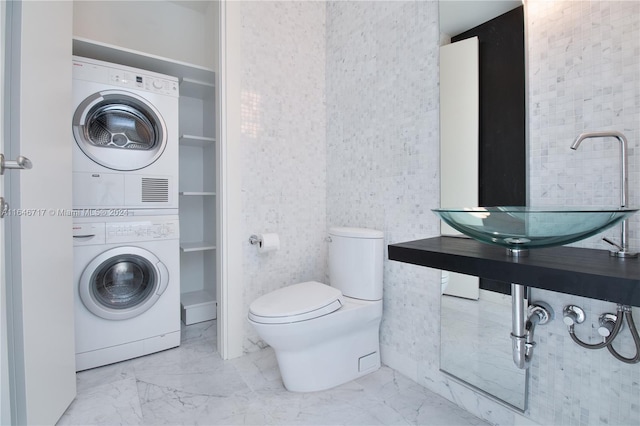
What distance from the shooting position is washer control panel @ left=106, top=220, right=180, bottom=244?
6.10 ft

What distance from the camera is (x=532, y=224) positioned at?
2.96 ft

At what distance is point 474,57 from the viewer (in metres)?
1.44

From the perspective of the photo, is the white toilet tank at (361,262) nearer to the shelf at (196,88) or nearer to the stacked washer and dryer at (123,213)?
the stacked washer and dryer at (123,213)

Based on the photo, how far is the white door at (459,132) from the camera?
4.72ft

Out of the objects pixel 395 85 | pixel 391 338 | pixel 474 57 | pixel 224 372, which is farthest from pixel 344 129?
pixel 224 372

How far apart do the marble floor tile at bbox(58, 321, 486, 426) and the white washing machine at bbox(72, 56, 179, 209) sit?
98 centimetres

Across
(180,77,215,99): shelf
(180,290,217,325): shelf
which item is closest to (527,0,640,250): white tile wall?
(180,77,215,99): shelf

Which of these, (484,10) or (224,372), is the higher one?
(484,10)

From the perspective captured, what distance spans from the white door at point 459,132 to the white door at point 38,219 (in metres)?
1.69

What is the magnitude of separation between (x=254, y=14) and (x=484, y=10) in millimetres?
1346

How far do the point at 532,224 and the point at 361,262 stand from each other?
98 centimetres

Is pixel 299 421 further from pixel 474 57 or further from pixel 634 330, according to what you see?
pixel 474 57

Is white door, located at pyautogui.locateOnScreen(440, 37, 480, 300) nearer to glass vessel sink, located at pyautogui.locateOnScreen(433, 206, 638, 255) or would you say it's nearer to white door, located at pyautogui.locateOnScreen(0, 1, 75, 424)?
glass vessel sink, located at pyautogui.locateOnScreen(433, 206, 638, 255)

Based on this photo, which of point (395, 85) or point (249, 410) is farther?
point (395, 85)
